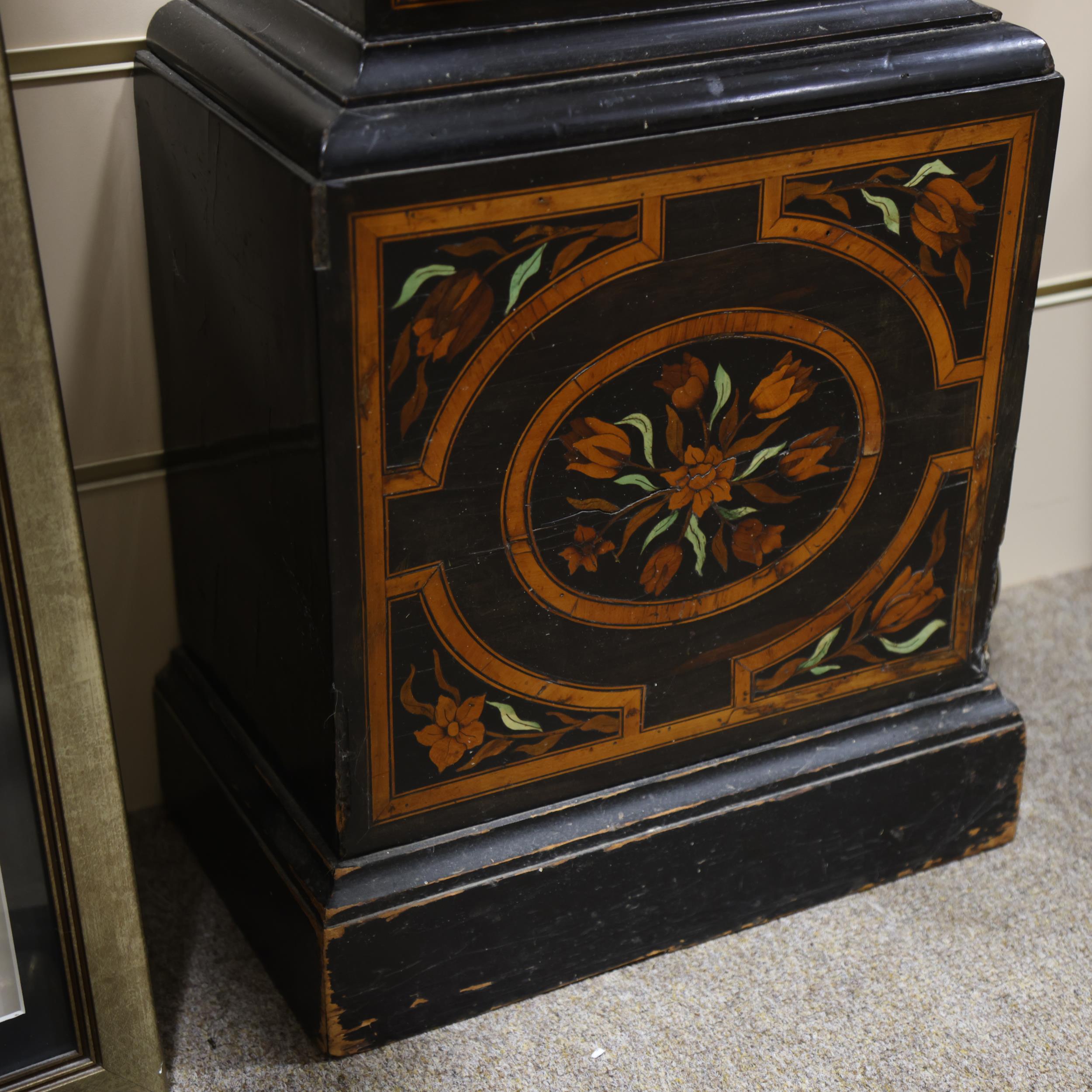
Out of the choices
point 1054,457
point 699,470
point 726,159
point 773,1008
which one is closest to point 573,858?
point 773,1008

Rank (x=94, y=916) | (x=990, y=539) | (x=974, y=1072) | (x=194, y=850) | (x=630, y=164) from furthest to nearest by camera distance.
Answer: (x=194, y=850), (x=990, y=539), (x=974, y=1072), (x=94, y=916), (x=630, y=164)

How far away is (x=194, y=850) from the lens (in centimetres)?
174

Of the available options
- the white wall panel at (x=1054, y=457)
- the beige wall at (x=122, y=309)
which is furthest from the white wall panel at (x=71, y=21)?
the white wall panel at (x=1054, y=457)

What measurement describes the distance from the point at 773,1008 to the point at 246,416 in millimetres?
Answer: 785

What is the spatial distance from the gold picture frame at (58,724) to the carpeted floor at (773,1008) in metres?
0.13

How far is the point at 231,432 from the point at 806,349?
54cm

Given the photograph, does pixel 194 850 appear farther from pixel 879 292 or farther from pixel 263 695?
pixel 879 292

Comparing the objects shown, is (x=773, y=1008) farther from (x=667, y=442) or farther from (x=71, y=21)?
(x=71, y=21)

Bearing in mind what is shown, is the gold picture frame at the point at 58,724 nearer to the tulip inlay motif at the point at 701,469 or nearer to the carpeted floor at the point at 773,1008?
the carpeted floor at the point at 773,1008

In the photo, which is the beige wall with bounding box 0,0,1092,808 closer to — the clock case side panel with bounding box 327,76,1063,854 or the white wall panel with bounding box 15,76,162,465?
the white wall panel with bounding box 15,76,162,465

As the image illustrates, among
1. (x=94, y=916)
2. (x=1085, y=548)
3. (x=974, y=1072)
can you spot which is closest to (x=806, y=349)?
(x=974, y=1072)

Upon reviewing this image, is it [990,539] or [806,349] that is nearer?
[806,349]

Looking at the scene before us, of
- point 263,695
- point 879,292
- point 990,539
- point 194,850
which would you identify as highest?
point 879,292

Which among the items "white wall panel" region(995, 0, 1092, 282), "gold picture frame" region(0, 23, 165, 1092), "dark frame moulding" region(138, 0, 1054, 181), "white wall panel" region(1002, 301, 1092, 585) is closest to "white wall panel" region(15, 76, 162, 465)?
"dark frame moulding" region(138, 0, 1054, 181)
